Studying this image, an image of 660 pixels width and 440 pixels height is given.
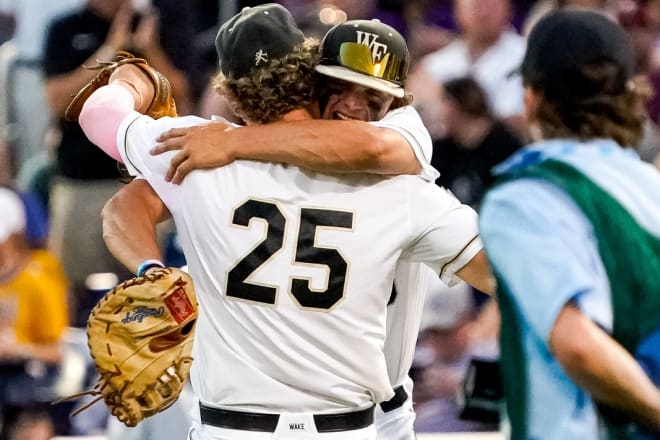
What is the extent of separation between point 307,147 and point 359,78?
27 cm

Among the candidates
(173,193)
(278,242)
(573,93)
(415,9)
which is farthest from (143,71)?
(415,9)

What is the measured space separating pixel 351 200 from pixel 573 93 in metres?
0.98

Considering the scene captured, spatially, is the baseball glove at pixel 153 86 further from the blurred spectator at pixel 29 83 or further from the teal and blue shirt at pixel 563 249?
the blurred spectator at pixel 29 83

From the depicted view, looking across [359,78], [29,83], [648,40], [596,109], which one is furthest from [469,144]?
[596,109]

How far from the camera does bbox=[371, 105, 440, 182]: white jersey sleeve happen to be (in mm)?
3113

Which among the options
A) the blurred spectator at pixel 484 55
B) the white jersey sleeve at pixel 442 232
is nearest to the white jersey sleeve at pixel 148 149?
the white jersey sleeve at pixel 442 232

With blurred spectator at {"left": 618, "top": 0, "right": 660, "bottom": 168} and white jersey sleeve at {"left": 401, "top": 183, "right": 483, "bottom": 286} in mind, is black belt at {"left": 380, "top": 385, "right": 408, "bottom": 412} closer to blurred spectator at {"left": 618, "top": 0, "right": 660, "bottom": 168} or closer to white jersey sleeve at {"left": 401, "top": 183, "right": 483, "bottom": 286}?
white jersey sleeve at {"left": 401, "top": 183, "right": 483, "bottom": 286}

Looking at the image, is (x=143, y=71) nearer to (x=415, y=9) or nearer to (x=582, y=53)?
(x=582, y=53)

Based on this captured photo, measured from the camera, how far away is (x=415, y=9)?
23.1ft

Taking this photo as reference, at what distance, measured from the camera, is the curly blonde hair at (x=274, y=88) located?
122 inches

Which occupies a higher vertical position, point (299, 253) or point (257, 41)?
point (257, 41)

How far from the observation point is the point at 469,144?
6.43 m

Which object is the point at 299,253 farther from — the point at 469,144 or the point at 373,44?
the point at 469,144

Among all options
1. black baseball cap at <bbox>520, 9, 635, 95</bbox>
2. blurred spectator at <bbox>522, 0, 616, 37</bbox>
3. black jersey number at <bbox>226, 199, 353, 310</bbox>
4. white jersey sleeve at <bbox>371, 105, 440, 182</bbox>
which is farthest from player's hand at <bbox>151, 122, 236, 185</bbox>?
blurred spectator at <bbox>522, 0, 616, 37</bbox>
